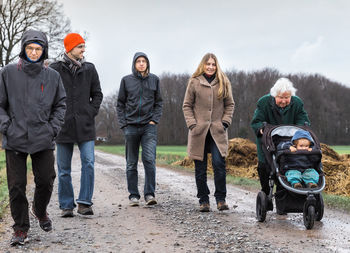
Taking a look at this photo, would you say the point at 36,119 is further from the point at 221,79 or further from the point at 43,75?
the point at 221,79

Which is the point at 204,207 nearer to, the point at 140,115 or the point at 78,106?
the point at 140,115

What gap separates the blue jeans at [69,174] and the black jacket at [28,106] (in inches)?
58.5

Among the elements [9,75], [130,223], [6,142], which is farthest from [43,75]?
[130,223]

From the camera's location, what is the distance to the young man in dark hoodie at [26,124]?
4457 millimetres

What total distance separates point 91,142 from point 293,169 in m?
2.83

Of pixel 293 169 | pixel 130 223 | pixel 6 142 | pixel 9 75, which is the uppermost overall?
pixel 9 75

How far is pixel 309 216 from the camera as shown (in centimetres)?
518

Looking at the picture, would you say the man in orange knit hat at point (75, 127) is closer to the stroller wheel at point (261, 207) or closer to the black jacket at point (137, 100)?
the black jacket at point (137, 100)

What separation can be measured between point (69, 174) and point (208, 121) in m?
2.19

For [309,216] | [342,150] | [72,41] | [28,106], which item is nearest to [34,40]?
[28,106]

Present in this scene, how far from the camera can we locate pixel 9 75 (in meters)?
4.59

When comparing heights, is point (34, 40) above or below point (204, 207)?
above

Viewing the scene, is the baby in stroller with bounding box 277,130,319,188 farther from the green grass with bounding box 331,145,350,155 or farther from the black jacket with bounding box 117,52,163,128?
the green grass with bounding box 331,145,350,155

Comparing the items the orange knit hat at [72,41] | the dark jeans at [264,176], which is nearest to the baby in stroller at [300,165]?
the dark jeans at [264,176]
